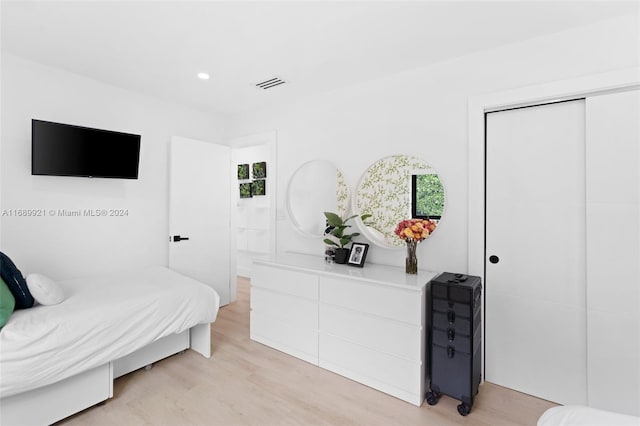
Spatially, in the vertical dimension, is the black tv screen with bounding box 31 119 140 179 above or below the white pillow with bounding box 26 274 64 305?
above

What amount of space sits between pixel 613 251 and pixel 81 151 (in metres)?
4.04

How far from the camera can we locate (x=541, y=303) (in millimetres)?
2154

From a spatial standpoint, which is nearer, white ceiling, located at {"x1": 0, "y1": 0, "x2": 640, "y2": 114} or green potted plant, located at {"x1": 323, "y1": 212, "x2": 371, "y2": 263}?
white ceiling, located at {"x1": 0, "y1": 0, "x2": 640, "y2": 114}

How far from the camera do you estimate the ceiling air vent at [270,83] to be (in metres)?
2.85

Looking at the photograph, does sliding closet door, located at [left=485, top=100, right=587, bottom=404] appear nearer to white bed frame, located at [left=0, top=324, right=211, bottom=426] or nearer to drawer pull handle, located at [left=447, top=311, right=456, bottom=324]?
drawer pull handle, located at [left=447, top=311, right=456, bottom=324]

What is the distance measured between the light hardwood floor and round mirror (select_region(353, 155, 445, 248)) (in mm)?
1187

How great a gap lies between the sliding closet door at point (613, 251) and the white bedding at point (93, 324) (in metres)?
2.75

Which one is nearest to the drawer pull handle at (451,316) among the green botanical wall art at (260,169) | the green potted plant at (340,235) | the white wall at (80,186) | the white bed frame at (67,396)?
the green potted plant at (340,235)

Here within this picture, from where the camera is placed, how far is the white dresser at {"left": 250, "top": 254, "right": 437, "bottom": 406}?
6.88 ft

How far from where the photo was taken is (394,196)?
271 cm

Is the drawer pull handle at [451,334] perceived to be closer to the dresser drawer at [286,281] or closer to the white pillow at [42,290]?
the dresser drawer at [286,281]

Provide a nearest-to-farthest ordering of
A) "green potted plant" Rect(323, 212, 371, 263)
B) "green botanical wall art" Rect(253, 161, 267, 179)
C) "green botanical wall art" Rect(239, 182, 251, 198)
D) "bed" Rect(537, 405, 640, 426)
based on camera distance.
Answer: "bed" Rect(537, 405, 640, 426) → "green potted plant" Rect(323, 212, 371, 263) → "green botanical wall art" Rect(253, 161, 267, 179) → "green botanical wall art" Rect(239, 182, 251, 198)

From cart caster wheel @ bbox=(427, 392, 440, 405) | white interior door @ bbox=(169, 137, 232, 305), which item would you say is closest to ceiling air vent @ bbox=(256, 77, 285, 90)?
white interior door @ bbox=(169, 137, 232, 305)

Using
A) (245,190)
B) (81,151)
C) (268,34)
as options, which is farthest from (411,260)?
(245,190)
